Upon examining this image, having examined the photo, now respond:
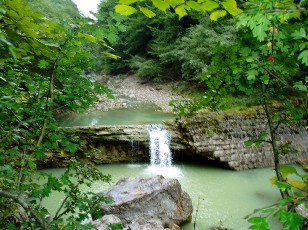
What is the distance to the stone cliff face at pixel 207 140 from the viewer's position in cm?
815

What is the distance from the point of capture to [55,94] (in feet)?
6.95

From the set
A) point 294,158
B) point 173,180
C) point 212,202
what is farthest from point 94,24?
point 294,158

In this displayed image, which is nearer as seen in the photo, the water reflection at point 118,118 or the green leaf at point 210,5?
the green leaf at point 210,5

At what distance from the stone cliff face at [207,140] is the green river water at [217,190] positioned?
0.35 meters

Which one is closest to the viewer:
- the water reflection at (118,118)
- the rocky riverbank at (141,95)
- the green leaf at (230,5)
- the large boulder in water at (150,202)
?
the green leaf at (230,5)

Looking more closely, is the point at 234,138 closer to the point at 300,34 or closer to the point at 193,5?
the point at 300,34

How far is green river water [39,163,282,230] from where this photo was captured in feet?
18.0

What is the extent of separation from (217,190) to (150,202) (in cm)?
258

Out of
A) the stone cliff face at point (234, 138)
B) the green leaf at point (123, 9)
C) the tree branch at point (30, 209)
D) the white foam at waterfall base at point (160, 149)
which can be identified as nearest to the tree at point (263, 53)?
the green leaf at point (123, 9)

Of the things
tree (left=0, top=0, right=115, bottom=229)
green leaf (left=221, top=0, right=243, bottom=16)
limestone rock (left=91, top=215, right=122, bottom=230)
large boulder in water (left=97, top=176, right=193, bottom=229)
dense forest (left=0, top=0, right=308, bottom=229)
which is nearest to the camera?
green leaf (left=221, top=0, right=243, bottom=16)

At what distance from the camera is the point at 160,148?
29.4 ft

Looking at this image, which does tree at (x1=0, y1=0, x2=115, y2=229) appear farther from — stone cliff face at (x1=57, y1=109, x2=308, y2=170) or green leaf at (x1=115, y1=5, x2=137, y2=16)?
stone cliff face at (x1=57, y1=109, x2=308, y2=170)

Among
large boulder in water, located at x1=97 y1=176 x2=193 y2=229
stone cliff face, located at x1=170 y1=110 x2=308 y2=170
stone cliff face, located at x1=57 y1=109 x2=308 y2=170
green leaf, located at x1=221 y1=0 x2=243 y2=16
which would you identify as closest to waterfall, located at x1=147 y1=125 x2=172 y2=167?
stone cliff face, located at x1=57 y1=109 x2=308 y2=170

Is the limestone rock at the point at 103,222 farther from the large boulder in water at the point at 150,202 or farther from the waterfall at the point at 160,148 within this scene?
the waterfall at the point at 160,148
